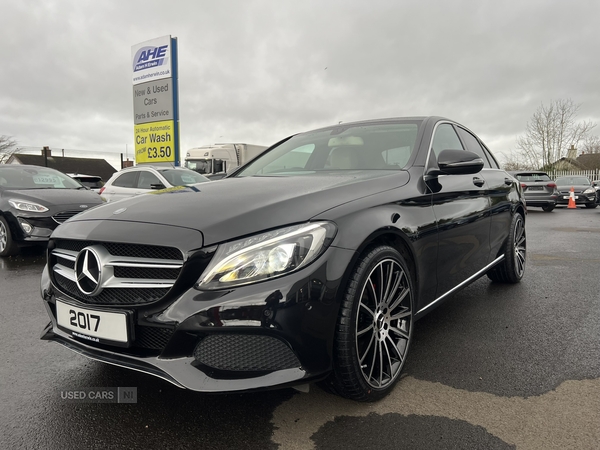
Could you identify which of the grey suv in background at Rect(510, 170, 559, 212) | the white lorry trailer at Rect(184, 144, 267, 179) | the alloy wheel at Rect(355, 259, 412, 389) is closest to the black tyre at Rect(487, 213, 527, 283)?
the alloy wheel at Rect(355, 259, 412, 389)

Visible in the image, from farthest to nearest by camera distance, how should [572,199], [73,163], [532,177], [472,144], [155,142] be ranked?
1. [73,163]
2. [572,199]
3. [532,177]
4. [155,142]
5. [472,144]

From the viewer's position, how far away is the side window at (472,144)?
12.3 feet

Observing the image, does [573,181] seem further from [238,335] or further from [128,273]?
[128,273]

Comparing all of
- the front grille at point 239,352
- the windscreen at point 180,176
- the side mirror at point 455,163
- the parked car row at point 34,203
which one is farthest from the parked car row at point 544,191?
the front grille at point 239,352

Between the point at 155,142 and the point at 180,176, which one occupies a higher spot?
the point at 155,142

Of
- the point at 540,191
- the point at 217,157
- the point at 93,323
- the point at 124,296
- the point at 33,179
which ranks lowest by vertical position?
the point at 93,323

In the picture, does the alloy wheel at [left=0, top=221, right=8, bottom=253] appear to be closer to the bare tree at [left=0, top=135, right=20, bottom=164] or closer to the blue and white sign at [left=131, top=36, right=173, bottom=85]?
the blue and white sign at [left=131, top=36, right=173, bottom=85]

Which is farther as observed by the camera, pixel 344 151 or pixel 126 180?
pixel 126 180

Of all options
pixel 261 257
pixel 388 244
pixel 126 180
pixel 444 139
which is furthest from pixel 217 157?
pixel 261 257

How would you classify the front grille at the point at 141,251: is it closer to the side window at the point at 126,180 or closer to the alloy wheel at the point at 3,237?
the alloy wheel at the point at 3,237

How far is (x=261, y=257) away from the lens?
1.76m

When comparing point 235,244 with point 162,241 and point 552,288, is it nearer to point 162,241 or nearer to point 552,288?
point 162,241

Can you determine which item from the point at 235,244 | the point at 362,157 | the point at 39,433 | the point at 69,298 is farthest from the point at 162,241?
the point at 362,157

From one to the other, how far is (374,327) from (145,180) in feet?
27.4
